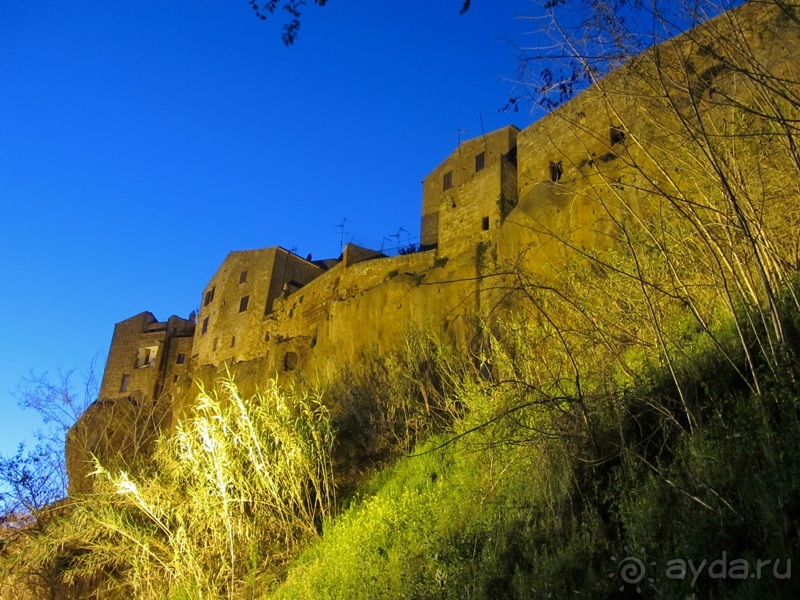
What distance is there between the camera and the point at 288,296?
1021 inches

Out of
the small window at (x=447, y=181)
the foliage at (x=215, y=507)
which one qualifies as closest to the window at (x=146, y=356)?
the small window at (x=447, y=181)

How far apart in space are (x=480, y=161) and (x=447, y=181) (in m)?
1.94

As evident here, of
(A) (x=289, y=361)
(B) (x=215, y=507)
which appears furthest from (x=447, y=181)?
(B) (x=215, y=507)

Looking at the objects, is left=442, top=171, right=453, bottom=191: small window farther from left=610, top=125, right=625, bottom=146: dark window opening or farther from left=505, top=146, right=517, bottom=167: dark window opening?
left=610, top=125, right=625, bottom=146: dark window opening

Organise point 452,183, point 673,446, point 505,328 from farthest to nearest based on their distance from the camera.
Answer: point 452,183 → point 505,328 → point 673,446

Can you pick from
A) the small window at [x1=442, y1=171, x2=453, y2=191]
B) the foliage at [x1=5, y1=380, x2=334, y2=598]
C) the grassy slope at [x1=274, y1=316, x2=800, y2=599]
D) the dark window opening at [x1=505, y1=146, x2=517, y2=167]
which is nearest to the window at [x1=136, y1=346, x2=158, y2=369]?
the small window at [x1=442, y1=171, x2=453, y2=191]

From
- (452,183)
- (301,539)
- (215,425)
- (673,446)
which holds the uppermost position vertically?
(452,183)

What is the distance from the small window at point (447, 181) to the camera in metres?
23.1

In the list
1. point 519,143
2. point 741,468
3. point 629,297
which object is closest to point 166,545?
point 629,297

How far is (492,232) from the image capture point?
16297mm

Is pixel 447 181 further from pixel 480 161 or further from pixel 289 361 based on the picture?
pixel 289 361

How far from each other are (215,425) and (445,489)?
3.77 m

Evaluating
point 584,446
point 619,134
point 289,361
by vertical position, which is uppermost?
point 289,361

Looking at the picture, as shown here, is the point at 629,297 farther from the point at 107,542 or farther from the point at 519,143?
the point at 519,143
